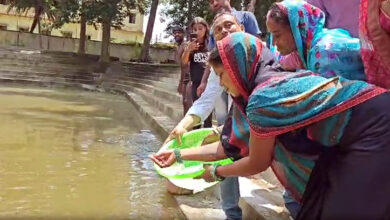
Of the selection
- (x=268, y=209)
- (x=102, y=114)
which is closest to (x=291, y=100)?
(x=268, y=209)

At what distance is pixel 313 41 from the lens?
2.32 metres

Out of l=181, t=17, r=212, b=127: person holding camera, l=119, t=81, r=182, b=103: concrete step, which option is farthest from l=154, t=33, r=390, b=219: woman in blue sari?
l=119, t=81, r=182, b=103: concrete step

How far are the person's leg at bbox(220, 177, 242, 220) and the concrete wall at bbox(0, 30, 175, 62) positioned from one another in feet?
91.3

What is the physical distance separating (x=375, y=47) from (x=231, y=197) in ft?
4.98

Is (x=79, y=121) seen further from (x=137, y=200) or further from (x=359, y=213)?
(x=359, y=213)

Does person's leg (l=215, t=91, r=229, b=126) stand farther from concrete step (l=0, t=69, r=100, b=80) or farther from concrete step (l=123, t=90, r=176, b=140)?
concrete step (l=0, t=69, r=100, b=80)

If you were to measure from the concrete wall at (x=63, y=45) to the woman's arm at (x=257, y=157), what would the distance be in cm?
2900

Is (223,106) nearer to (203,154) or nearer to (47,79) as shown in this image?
(203,154)

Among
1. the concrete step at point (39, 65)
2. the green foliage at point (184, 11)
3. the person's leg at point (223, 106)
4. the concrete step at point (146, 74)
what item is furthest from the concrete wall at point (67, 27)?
the person's leg at point (223, 106)

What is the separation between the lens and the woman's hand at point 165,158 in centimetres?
264

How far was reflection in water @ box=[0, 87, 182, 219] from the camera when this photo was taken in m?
4.00

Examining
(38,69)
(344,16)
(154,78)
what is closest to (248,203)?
(344,16)

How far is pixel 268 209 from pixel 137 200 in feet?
4.50

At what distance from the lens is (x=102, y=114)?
11.0 metres
